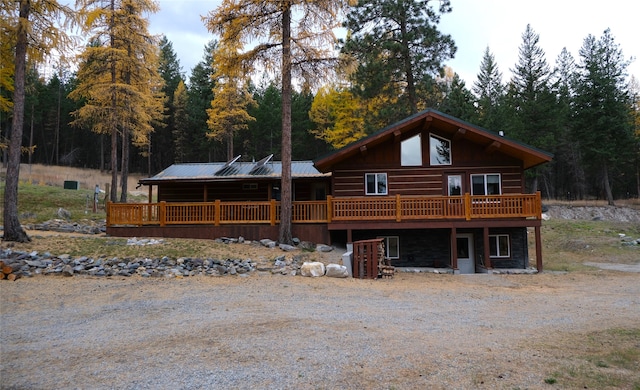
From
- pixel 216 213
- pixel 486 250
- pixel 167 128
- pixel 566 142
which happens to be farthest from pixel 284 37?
pixel 167 128

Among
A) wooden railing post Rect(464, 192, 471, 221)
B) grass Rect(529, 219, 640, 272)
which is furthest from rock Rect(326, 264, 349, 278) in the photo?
grass Rect(529, 219, 640, 272)

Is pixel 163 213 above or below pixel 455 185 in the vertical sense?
below

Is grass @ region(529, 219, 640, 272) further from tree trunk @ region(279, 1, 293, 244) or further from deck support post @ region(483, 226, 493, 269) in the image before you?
tree trunk @ region(279, 1, 293, 244)

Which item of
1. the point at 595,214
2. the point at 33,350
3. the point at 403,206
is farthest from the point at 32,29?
the point at 595,214

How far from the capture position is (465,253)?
18.4 m

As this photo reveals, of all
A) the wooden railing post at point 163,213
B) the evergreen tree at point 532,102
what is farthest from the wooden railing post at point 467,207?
the evergreen tree at point 532,102

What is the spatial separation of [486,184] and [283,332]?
46.4ft

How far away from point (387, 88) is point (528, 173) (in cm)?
1728

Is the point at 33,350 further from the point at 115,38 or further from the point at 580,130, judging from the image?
the point at 580,130

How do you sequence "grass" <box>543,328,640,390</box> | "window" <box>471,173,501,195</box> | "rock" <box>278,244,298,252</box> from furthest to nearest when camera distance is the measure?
"window" <box>471,173,501,195</box> < "rock" <box>278,244,298,252</box> < "grass" <box>543,328,640,390</box>

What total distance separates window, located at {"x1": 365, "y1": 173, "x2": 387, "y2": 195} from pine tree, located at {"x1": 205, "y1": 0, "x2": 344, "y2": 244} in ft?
12.8

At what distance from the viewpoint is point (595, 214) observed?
119 ft

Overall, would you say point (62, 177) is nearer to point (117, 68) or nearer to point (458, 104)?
point (117, 68)

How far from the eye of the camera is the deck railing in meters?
16.2
